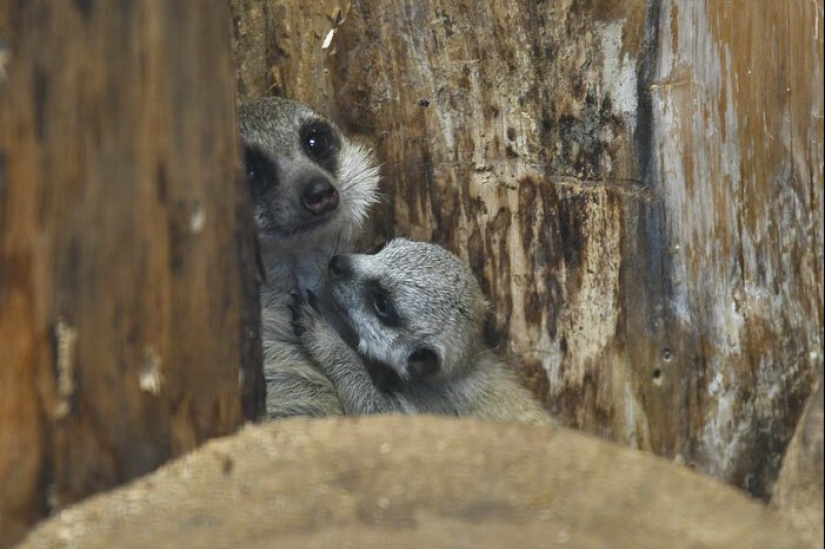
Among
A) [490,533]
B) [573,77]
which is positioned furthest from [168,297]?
[573,77]

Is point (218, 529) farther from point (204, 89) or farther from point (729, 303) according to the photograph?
point (729, 303)

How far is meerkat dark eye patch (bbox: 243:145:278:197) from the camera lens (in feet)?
12.3

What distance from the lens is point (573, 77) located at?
354 cm

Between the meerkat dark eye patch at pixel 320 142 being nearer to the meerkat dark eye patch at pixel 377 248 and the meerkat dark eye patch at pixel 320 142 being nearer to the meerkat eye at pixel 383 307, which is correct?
the meerkat dark eye patch at pixel 377 248

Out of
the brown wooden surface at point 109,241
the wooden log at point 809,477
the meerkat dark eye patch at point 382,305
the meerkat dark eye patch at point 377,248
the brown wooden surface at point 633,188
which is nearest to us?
the brown wooden surface at point 109,241

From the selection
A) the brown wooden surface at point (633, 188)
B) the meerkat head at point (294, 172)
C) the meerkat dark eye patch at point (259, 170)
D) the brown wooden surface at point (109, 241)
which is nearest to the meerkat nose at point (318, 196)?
the meerkat head at point (294, 172)

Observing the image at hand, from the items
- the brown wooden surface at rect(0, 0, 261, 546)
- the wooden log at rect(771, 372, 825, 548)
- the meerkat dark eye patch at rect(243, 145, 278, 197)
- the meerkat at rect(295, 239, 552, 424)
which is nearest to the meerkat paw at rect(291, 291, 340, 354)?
the meerkat at rect(295, 239, 552, 424)

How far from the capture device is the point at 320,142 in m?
3.93

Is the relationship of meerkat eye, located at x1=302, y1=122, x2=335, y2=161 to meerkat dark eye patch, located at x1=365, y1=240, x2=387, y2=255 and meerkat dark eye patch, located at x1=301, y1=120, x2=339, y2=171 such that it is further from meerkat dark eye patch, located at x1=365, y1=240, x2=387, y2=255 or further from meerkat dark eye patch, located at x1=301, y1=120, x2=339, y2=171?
meerkat dark eye patch, located at x1=365, y1=240, x2=387, y2=255

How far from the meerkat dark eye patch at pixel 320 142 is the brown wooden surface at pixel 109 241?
1519 millimetres

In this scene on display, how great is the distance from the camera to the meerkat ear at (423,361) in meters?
3.81

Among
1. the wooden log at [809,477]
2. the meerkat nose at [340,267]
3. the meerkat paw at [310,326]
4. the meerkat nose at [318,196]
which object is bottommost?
the wooden log at [809,477]

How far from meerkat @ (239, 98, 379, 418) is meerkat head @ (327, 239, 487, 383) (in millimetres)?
180

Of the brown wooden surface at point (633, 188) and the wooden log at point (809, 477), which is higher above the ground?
the brown wooden surface at point (633, 188)
